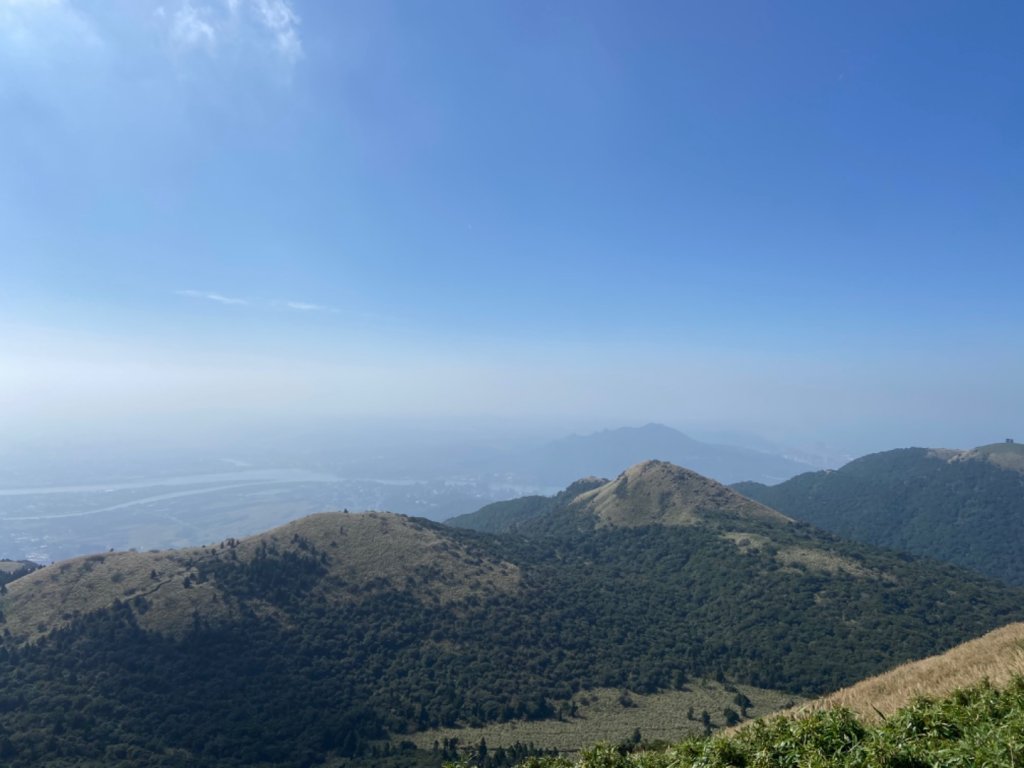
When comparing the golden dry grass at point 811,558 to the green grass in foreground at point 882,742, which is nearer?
the green grass in foreground at point 882,742

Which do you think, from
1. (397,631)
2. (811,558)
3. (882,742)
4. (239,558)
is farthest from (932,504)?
(882,742)

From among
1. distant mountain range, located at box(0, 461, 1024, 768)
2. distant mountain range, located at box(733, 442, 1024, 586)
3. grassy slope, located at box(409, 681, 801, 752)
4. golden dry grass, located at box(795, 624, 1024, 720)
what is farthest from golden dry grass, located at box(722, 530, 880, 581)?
Answer: distant mountain range, located at box(733, 442, 1024, 586)

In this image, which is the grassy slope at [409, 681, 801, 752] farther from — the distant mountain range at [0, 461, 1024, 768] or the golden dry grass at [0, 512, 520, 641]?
the golden dry grass at [0, 512, 520, 641]

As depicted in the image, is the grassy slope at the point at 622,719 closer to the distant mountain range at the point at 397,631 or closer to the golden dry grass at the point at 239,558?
the distant mountain range at the point at 397,631

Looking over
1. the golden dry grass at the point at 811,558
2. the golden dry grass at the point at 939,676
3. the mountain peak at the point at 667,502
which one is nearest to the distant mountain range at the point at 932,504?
the mountain peak at the point at 667,502

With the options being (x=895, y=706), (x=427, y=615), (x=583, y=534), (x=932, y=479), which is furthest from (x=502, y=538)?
(x=932, y=479)

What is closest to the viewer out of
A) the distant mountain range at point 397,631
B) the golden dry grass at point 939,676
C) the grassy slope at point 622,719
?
the golden dry grass at point 939,676
